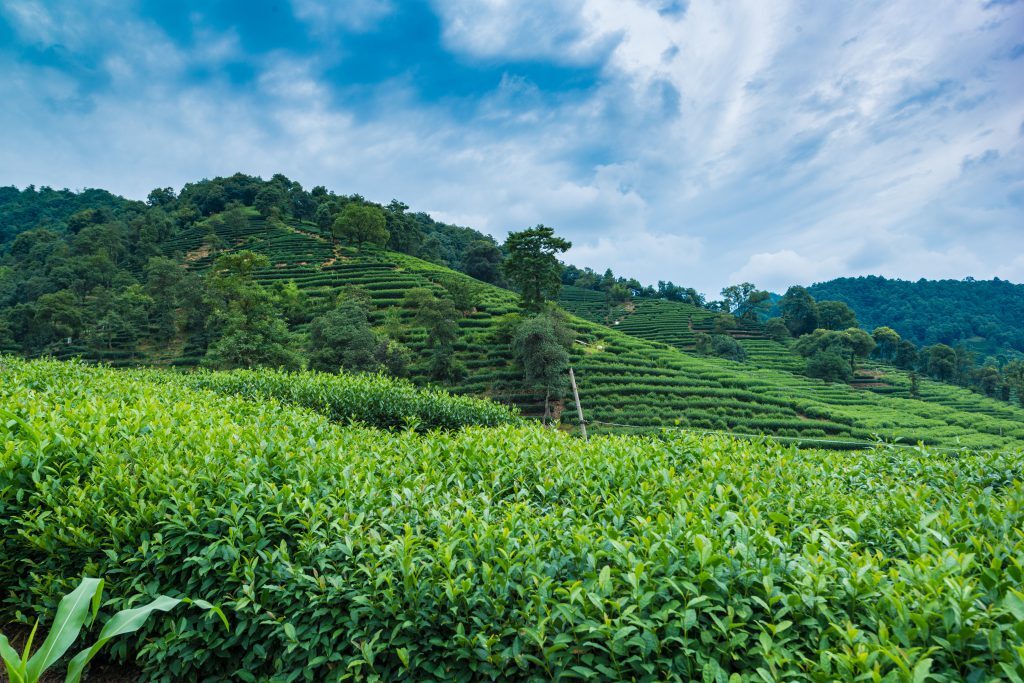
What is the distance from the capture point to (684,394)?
84.9ft

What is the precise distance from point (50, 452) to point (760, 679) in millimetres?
4459

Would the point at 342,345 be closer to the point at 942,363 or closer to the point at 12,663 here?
the point at 12,663

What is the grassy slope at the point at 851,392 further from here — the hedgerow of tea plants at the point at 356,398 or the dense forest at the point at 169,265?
the dense forest at the point at 169,265

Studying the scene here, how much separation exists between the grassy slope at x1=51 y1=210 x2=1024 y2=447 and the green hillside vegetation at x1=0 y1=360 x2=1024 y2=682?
19.1 meters

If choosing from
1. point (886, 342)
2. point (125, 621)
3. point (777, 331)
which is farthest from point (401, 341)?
point (886, 342)

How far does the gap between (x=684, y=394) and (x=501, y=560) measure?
25.6 meters

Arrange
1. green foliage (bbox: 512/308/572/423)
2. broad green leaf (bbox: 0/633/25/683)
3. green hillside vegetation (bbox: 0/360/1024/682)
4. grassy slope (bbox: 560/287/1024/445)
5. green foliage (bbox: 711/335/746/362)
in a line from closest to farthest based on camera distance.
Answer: broad green leaf (bbox: 0/633/25/683), green hillside vegetation (bbox: 0/360/1024/682), green foliage (bbox: 512/308/572/423), grassy slope (bbox: 560/287/1024/445), green foliage (bbox: 711/335/746/362)

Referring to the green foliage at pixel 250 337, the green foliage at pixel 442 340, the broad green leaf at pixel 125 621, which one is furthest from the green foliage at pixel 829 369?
the broad green leaf at pixel 125 621

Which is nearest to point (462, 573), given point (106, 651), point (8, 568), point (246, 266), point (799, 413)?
point (106, 651)

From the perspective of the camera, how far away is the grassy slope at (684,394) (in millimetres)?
23188

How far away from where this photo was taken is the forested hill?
7262 centimetres

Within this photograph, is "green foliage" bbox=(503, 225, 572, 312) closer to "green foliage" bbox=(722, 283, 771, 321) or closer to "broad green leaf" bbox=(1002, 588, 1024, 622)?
"broad green leaf" bbox=(1002, 588, 1024, 622)

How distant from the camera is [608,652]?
1849 millimetres

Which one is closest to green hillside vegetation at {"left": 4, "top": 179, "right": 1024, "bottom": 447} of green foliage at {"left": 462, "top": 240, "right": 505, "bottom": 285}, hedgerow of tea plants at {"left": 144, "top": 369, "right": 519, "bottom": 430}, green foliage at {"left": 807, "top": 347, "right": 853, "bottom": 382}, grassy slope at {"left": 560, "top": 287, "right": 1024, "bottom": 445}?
grassy slope at {"left": 560, "top": 287, "right": 1024, "bottom": 445}
